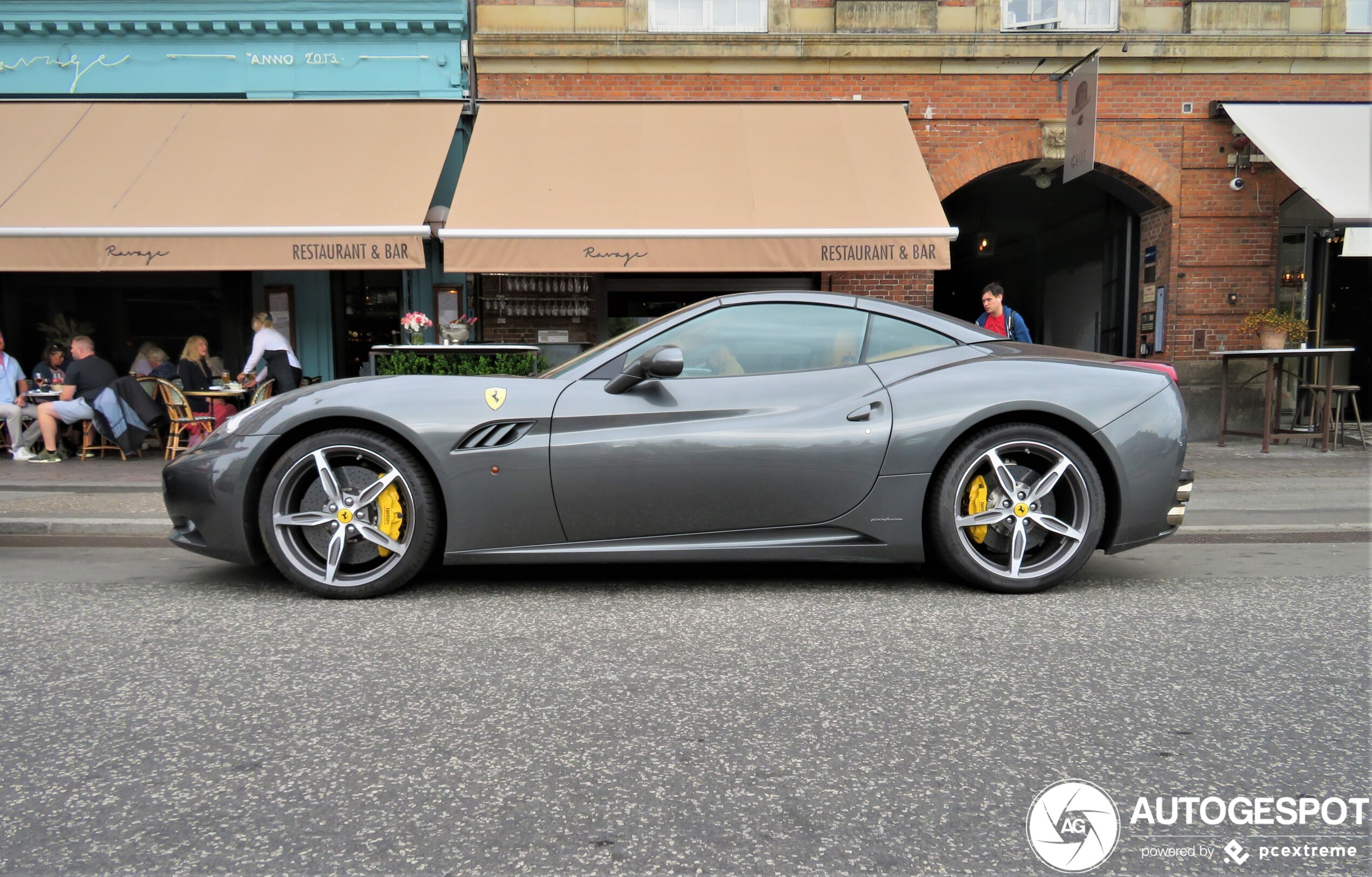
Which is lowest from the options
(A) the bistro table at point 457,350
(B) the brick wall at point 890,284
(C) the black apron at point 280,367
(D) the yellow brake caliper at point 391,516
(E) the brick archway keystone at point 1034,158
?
(D) the yellow brake caliper at point 391,516

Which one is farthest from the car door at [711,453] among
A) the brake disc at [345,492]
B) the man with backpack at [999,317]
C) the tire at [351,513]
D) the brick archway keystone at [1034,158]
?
the brick archway keystone at [1034,158]

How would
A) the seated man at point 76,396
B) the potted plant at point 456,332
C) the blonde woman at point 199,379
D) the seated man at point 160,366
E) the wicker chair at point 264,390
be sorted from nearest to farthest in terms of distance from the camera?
1. the seated man at point 76,396
2. the wicker chair at point 264,390
3. the blonde woman at point 199,379
4. the potted plant at point 456,332
5. the seated man at point 160,366

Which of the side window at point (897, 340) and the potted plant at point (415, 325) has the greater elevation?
the potted plant at point (415, 325)

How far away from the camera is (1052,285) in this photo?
54.3 ft

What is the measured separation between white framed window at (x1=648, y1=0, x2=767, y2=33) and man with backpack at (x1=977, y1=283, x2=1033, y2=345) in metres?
5.45

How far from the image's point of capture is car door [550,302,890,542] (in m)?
3.89

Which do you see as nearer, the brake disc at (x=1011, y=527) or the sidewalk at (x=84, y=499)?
the brake disc at (x=1011, y=527)

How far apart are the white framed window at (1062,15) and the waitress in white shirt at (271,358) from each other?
9.54 metres

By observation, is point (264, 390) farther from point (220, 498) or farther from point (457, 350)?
point (220, 498)

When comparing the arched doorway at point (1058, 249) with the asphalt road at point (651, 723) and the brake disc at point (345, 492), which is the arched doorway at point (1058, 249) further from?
the brake disc at point (345, 492)

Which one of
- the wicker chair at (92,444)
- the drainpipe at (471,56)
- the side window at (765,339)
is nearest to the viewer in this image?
Result: the side window at (765,339)

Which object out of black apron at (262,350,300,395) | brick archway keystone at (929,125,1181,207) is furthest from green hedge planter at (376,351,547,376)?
brick archway keystone at (929,125,1181,207)

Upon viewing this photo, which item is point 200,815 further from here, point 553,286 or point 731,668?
point 553,286

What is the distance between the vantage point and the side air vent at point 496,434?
3916 millimetres
